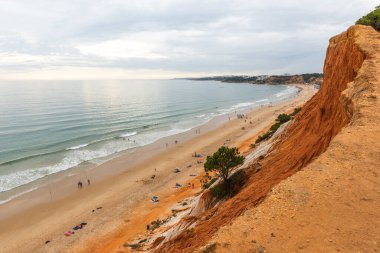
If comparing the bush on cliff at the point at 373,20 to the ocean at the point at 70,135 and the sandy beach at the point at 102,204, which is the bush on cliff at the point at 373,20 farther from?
the ocean at the point at 70,135

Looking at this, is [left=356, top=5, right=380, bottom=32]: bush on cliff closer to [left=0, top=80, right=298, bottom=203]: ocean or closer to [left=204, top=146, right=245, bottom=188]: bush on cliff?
[left=204, top=146, right=245, bottom=188]: bush on cliff

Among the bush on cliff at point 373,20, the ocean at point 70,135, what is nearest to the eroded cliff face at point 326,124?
the bush on cliff at point 373,20

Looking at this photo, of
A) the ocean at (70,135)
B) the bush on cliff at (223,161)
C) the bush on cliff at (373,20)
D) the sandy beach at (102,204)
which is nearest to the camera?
the bush on cliff at (223,161)

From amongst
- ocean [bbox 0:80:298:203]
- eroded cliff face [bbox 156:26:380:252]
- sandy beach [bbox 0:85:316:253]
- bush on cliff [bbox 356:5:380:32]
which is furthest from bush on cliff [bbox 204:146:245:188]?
ocean [bbox 0:80:298:203]

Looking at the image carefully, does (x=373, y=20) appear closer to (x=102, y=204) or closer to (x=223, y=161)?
(x=223, y=161)

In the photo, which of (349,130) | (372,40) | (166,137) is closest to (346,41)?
(372,40)

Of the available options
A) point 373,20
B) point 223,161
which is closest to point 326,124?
point 223,161

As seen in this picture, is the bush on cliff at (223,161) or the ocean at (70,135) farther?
the ocean at (70,135)
